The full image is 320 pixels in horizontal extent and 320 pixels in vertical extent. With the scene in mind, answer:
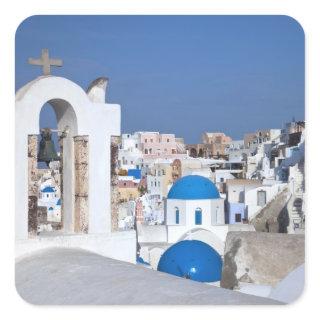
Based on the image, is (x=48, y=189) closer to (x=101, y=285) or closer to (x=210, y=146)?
(x=210, y=146)

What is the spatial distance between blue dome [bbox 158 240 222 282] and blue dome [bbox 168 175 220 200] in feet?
12.1

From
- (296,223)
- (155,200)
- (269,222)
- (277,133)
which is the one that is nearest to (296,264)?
(296,223)

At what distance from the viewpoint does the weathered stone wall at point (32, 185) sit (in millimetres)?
4812

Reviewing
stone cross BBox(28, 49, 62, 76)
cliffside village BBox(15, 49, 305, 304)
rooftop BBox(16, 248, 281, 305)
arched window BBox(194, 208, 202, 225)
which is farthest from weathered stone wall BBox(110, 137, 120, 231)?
arched window BBox(194, 208, 202, 225)

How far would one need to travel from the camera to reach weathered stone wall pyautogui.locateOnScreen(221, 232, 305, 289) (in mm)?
5434

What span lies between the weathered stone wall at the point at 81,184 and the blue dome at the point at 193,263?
5.76 metres

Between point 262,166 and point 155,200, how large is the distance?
5068mm

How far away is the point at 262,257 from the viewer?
5551 millimetres

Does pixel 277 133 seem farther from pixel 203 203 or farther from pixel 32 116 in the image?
pixel 32 116

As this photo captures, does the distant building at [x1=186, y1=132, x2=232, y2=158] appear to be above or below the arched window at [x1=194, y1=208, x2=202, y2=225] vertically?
above

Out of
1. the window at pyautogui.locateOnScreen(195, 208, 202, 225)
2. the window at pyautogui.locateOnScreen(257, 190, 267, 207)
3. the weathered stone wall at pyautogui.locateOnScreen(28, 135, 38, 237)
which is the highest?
the weathered stone wall at pyautogui.locateOnScreen(28, 135, 38, 237)

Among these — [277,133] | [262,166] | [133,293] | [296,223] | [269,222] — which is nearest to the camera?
[133,293]

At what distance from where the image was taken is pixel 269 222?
18.2 m

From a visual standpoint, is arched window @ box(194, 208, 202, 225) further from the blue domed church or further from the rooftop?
the rooftop
